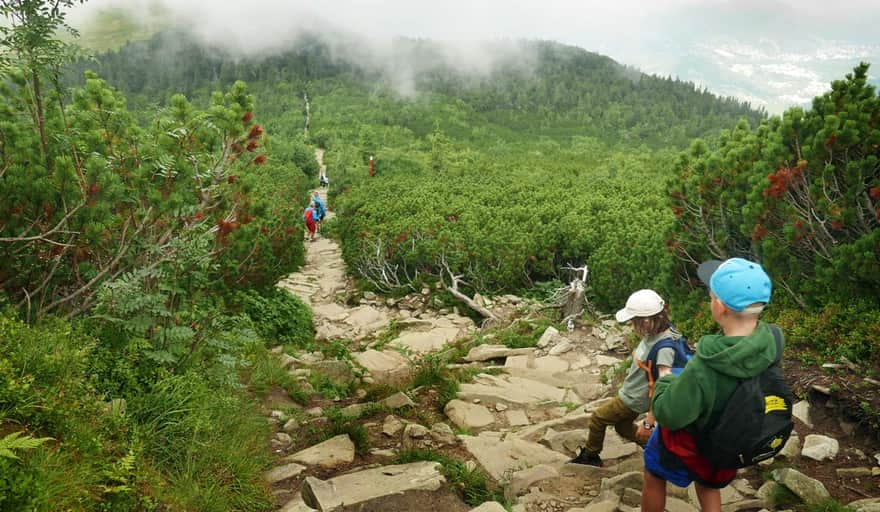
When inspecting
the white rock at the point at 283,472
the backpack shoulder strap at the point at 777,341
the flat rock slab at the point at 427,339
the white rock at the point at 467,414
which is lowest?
the flat rock slab at the point at 427,339

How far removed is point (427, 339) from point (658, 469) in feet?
24.3

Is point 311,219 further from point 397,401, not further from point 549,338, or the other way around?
point 397,401

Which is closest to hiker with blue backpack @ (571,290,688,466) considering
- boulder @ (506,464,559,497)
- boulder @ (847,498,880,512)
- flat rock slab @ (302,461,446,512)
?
boulder @ (506,464,559,497)

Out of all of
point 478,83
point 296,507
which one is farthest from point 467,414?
point 478,83

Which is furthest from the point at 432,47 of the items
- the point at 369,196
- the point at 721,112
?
the point at 369,196

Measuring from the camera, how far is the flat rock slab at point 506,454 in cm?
451

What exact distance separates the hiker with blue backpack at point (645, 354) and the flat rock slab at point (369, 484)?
1.40 metres

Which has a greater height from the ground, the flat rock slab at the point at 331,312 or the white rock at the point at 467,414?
the white rock at the point at 467,414

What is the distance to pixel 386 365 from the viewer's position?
8.02 m

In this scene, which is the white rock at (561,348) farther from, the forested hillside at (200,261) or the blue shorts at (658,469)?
the blue shorts at (658,469)

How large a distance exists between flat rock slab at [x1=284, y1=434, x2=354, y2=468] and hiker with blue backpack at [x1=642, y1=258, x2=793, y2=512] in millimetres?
2729

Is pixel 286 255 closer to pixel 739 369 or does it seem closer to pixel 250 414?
pixel 250 414

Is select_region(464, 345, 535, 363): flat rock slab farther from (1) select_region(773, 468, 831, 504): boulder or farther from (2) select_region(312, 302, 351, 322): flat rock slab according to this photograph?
(1) select_region(773, 468, 831, 504): boulder

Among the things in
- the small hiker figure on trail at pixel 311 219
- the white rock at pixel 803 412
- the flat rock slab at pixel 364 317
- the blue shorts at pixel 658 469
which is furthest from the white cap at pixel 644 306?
the small hiker figure on trail at pixel 311 219
